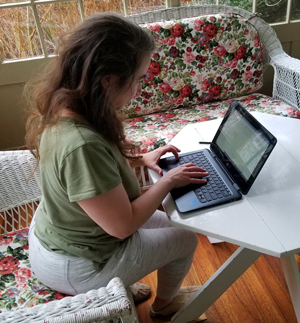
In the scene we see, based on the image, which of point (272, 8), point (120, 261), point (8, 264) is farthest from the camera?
point (272, 8)

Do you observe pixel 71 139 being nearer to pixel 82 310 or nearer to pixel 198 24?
pixel 82 310

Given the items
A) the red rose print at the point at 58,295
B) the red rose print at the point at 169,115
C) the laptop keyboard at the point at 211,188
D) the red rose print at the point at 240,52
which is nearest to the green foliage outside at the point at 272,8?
the red rose print at the point at 240,52

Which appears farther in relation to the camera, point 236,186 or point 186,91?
point 186,91

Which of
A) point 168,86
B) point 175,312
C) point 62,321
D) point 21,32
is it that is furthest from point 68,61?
point 21,32

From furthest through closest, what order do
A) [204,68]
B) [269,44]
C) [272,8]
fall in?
[272,8] → [269,44] → [204,68]

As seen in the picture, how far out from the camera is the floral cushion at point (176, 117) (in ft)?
6.16

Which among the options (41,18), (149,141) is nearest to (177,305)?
(149,141)

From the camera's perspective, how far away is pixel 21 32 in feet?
7.19

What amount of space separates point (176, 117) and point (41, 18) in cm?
108

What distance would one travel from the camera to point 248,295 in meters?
1.48

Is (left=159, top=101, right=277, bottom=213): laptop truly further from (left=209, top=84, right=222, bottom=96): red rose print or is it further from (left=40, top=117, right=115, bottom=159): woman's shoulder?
(left=209, top=84, right=222, bottom=96): red rose print

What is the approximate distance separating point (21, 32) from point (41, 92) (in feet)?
4.89

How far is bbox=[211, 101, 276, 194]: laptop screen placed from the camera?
0.97 m

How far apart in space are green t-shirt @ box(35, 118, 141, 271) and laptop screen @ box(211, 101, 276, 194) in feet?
1.05
